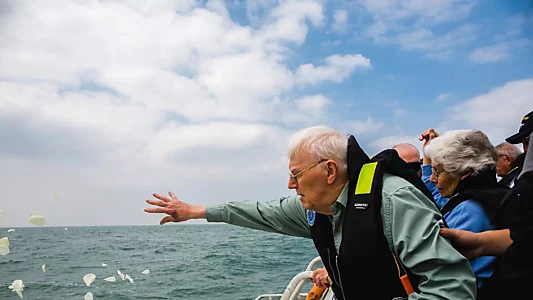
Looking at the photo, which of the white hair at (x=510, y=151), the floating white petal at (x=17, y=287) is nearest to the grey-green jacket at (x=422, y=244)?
the white hair at (x=510, y=151)

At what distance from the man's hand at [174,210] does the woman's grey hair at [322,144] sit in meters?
0.95

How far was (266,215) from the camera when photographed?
2.69 metres

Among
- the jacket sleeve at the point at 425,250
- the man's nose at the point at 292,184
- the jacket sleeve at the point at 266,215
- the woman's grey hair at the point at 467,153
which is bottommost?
the jacket sleeve at the point at 425,250

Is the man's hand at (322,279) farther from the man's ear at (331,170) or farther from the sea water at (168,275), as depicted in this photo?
the sea water at (168,275)

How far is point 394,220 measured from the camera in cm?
160

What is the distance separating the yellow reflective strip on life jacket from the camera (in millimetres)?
1725

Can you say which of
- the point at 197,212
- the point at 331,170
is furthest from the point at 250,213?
the point at 331,170

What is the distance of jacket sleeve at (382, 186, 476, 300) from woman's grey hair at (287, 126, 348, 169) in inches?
12.9

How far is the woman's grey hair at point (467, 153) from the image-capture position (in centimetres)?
210

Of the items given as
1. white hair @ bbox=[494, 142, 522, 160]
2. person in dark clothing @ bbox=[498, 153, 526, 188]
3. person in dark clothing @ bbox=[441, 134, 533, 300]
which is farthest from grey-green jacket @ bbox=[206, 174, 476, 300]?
white hair @ bbox=[494, 142, 522, 160]

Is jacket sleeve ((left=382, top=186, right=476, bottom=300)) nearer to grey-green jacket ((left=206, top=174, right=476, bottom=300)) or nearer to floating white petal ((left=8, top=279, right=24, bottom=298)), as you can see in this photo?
grey-green jacket ((left=206, top=174, right=476, bottom=300))

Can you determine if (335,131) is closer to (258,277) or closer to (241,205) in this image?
(241,205)

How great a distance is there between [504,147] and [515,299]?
2.54 m

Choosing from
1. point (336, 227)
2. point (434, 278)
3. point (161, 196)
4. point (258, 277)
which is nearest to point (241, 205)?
point (161, 196)
